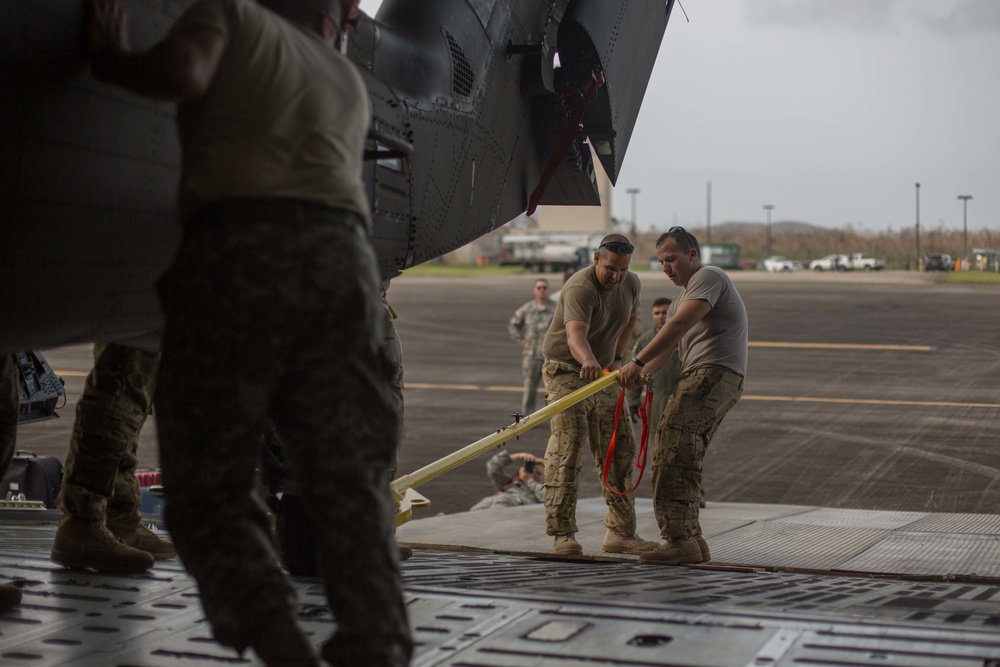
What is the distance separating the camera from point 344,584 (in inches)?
Answer: 90.0

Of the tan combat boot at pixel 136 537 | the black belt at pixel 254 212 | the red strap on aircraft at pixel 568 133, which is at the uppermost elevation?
the red strap on aircraft at pixel 568 133

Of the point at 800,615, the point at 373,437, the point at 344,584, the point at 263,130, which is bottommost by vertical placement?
the point at 800,615

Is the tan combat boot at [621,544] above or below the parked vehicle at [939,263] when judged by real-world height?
below

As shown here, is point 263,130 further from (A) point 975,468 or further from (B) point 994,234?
(B) point 994,234

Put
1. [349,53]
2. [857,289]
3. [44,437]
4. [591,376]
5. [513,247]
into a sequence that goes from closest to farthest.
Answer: [349,53] < [591,376] < [44,437] < [857,289] < [513,247]

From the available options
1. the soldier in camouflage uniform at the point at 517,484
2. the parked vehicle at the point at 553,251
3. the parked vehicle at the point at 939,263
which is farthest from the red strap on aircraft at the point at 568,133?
the parked vehicle at the point at 939,263

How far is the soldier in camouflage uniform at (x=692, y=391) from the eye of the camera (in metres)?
6.14

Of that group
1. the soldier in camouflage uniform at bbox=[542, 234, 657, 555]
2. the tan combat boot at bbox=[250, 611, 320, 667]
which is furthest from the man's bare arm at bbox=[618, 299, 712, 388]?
the tan combat boot at bbox=[250, 611, 320, 667]

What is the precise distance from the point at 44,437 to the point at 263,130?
519 inches

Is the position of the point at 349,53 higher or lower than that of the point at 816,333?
higher

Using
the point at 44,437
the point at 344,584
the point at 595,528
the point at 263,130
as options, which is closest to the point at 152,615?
the point at 344,584

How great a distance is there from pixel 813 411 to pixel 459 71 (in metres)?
11.8

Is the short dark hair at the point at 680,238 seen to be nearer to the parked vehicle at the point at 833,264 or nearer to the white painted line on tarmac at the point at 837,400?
the white painted line on tarmac at the point at 837,400

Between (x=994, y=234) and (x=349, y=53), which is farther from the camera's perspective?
(x=994, y=234)
